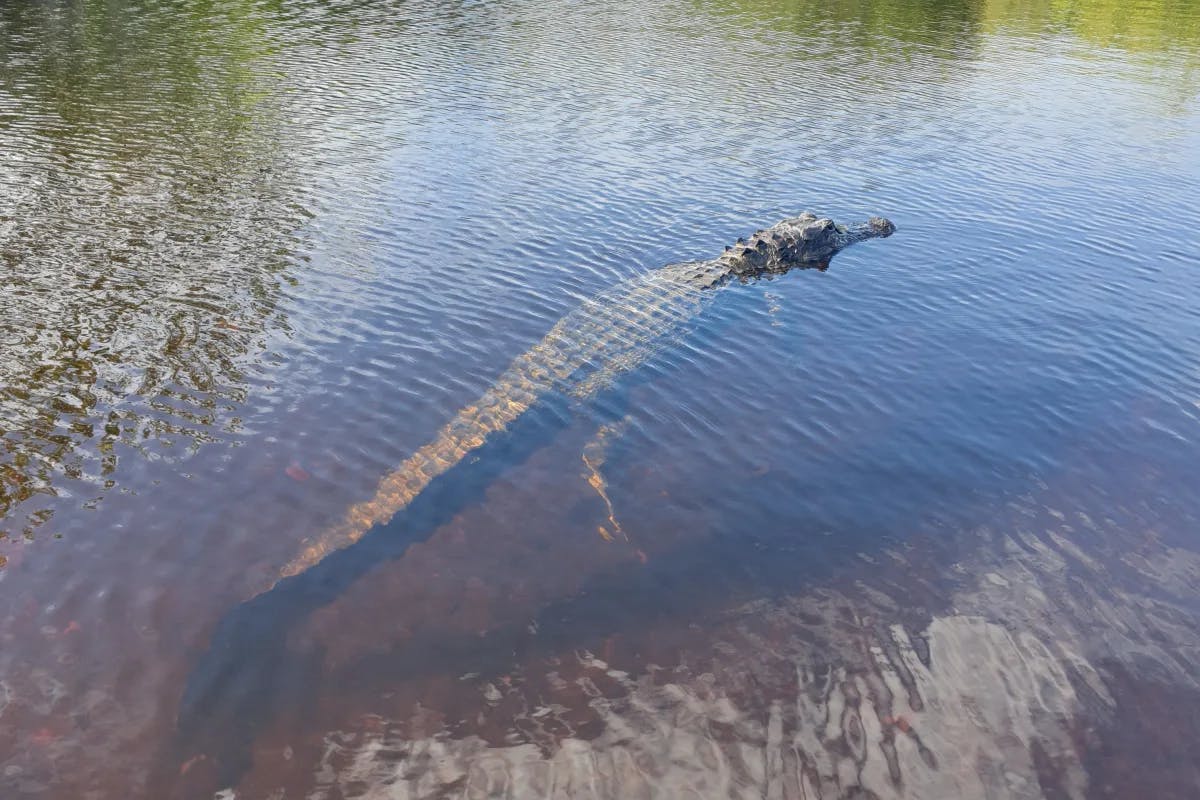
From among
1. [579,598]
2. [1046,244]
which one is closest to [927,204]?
[1046,244]

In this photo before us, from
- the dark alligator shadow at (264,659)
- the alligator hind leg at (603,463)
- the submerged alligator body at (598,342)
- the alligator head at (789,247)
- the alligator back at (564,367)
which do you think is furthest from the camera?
the alligator head at (789,247)

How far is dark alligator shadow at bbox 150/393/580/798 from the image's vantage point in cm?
785

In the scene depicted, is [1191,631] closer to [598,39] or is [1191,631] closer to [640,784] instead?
[640,784]

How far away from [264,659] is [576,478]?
15.3 ft

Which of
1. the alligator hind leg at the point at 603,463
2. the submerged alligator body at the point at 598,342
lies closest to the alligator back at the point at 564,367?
the submerged alligator body at the point at 598,342

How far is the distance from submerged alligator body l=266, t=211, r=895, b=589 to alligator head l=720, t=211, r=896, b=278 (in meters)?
0.02

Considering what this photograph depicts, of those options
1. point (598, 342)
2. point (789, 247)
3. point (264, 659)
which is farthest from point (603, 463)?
point (789, 247)

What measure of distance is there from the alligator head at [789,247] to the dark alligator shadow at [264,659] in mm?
9592

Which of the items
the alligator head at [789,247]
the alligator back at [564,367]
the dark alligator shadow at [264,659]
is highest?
the alligator head at [789,247]

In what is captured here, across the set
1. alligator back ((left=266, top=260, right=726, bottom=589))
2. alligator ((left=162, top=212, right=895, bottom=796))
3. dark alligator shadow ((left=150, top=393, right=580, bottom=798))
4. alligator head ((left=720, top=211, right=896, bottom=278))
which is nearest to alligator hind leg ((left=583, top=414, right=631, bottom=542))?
alligator ((left=162, top=212, right=895, bottom=796))

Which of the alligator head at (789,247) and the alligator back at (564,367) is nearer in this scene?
the alligator back at (564,367)

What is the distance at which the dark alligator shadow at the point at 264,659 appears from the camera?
7848 mm

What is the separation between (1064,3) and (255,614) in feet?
231

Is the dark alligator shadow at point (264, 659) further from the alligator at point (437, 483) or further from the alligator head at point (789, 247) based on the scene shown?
the alligator head at point (789, 247)
